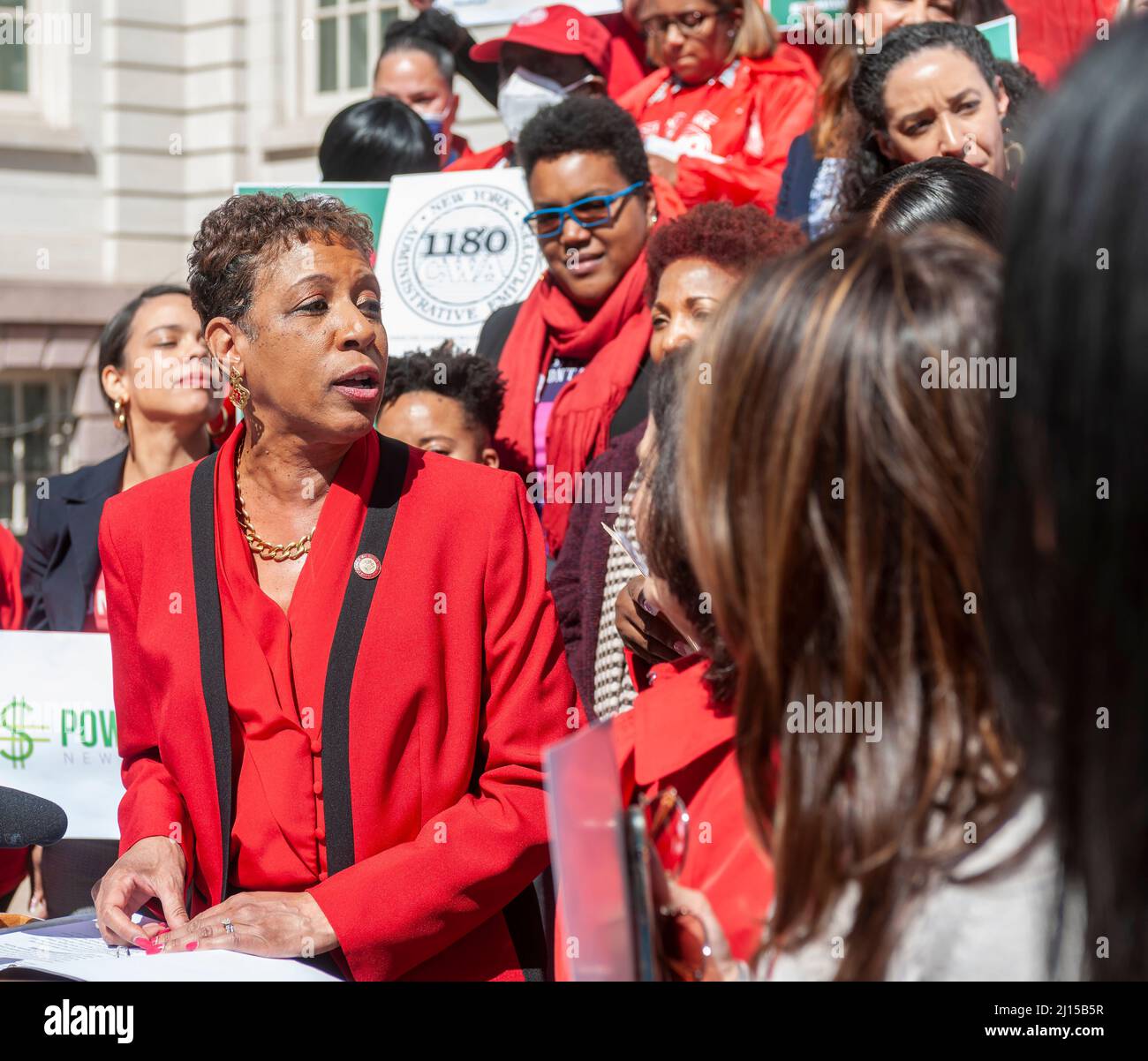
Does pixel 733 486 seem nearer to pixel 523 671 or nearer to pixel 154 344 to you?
pixel 523 671

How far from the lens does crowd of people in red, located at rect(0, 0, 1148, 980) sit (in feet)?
3.43

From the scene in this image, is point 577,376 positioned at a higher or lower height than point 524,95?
lower

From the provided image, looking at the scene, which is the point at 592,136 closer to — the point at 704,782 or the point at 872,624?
the point at 704,782

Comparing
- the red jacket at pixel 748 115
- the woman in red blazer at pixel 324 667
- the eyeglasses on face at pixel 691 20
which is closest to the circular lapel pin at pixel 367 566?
the woman in red blazer at pixel 324 667

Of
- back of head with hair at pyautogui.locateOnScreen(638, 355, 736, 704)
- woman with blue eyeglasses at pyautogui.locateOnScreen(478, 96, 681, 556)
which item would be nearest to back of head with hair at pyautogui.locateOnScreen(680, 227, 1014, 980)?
back of head with hair at pyautogui.locateOnScreen(638, 355, 736, 704)

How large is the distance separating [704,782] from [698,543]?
1.84 feet

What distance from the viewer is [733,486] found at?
4.44 ft

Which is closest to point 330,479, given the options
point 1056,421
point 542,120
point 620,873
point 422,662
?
point 422,662

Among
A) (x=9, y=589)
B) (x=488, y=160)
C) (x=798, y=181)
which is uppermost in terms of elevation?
(x=488, y=160)

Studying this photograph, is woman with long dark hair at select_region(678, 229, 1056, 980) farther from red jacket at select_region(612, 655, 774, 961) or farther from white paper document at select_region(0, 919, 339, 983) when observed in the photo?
white paper document at select_region(0, 919, 339, 983)

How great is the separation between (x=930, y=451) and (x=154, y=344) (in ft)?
12.0

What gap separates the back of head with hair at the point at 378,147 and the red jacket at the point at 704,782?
438 cm

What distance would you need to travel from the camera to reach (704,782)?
6.05 ft

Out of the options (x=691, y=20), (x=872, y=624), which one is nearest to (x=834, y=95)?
(x=691, y=20)
